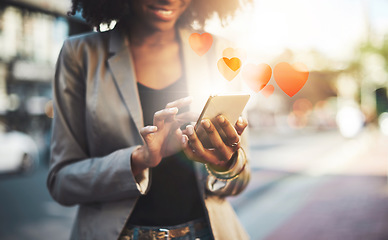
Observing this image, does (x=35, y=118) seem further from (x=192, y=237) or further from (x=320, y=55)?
(x=192, y=237)

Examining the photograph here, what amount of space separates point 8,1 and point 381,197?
18.5 m

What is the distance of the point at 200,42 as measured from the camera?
153cm

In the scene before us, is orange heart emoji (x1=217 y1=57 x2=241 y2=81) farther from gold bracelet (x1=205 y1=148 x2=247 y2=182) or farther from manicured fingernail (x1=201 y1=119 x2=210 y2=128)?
manicured fingernail (x1=201 y1=119 x2=210 y2=128)

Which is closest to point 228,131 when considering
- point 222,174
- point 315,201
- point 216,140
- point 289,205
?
point 216,140

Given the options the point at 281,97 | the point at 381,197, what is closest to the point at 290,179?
the point at 381,197

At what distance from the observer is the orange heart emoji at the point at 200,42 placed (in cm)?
149

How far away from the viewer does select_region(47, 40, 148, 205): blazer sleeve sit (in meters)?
1.21

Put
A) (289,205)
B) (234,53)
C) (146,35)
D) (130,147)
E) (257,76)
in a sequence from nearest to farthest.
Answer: (130,147) < (146,35) < (234,53) < (257,76) < (289,205)

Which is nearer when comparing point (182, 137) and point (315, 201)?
point (182, 137)

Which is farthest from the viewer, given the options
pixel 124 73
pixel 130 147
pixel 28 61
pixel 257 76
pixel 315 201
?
pixel 28 61

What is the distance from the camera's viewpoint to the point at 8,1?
59.7 feet

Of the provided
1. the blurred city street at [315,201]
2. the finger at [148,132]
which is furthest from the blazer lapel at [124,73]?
the blurred city street at [315,201]

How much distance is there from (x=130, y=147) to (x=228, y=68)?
52 cm

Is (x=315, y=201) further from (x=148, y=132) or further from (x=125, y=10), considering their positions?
(x=148, y=132)
